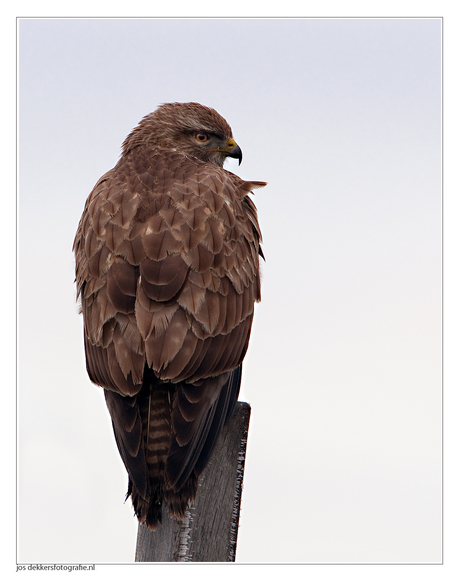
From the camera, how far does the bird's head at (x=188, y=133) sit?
6.61 m

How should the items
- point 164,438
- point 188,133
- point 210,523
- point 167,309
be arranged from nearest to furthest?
point 210,523 < point 164,438 < point 167,309 < point 188,133

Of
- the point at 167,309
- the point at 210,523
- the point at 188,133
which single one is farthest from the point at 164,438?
the point at 188,133

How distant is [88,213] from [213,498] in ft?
7.62

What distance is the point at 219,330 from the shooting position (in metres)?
4.59

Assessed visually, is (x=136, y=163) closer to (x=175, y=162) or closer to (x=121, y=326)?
(x=175, y=162)

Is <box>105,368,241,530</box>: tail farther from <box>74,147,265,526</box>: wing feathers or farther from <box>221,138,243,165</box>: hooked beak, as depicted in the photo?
<box>221,138,243,165</box>: hooked beak

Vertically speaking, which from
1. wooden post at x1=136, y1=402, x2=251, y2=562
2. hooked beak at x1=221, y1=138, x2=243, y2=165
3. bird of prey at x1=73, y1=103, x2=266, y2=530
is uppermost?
hooked beak at x1=221, y1=138, x2=243, y2=165

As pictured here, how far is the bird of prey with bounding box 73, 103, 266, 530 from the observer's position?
13.8ft

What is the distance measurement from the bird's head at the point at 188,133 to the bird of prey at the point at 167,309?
104cm

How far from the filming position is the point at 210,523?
163 inches

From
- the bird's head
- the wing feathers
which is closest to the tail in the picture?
the wing feathers

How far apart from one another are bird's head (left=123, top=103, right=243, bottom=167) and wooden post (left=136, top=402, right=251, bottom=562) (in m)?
3.18

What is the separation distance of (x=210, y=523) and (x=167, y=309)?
1.29 m

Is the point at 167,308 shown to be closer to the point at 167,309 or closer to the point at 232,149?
the point at 167,309
